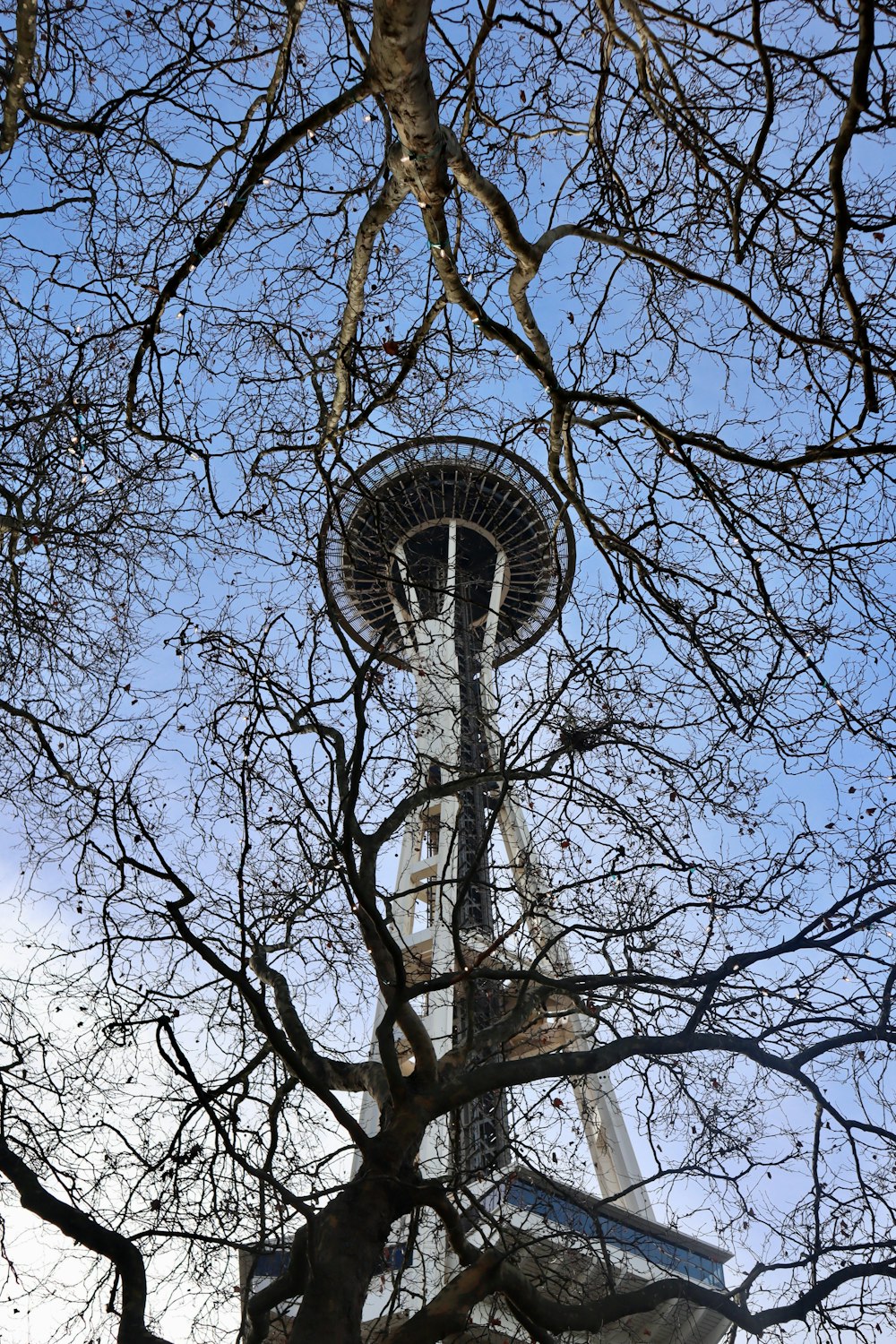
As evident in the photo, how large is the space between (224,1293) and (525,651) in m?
3.49

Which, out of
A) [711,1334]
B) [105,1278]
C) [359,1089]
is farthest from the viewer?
[711,1334]

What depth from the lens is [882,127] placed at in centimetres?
312

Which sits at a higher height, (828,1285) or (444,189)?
(444,189)

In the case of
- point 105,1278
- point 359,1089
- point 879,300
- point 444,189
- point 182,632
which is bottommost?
point 105,1278

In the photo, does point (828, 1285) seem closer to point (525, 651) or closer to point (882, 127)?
point (525, 651)

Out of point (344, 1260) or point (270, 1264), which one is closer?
point (344, 1260)

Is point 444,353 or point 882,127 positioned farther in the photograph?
point 444,353

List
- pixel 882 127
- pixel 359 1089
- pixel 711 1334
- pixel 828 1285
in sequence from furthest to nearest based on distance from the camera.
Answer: pixel 711 1334 < pixel 359 1089 < pixel 828 1285 < pixel 882 127

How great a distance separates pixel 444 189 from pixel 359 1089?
3.81 m

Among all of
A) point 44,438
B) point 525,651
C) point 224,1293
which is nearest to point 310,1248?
point 224,1293

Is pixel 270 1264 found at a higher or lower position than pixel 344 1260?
higher

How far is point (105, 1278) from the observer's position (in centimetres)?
422

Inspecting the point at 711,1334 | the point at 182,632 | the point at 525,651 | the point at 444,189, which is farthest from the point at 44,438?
the point at 711,1334

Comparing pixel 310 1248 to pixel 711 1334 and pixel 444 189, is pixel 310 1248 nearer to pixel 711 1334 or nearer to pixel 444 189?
pixel 444 189
